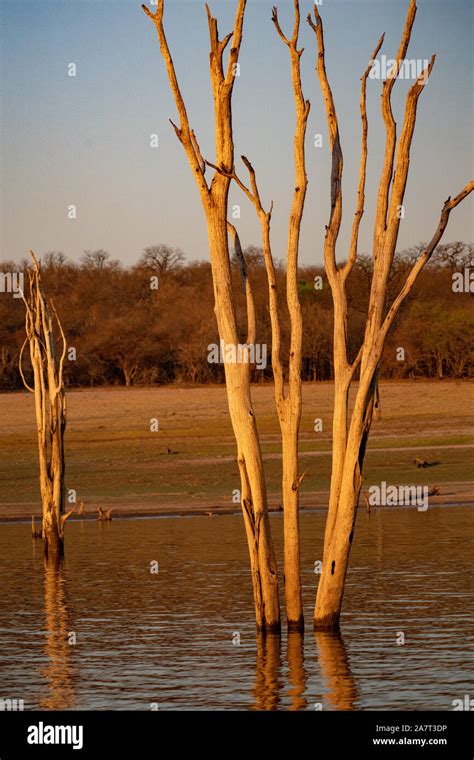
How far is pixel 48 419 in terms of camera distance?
20328 millimetres

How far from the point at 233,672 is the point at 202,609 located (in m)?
3.47

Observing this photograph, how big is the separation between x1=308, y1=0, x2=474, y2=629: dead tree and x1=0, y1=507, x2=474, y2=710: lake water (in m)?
1.02

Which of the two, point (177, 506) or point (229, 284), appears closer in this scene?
point (229, 284)

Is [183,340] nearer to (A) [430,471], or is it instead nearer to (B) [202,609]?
(A) [430,471]

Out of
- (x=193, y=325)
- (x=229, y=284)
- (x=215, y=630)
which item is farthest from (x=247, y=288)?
(x=193, y=325)

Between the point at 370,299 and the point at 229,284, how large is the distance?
1.27 meters

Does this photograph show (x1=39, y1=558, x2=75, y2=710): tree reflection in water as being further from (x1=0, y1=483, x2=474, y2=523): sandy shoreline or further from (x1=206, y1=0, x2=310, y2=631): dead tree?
(x1=0, y1=483, x2=474, y2=523): sandy shoreline

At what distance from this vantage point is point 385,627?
48.5 feet

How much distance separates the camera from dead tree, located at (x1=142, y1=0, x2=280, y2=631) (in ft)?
42.5

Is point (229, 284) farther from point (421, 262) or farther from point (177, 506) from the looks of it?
point (177, 506)

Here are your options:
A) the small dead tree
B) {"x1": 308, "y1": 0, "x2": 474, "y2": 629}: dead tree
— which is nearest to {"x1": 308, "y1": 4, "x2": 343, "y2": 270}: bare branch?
{"x1": 308, "y1": 0, "x2": 474, "y2": 629}: dead tree

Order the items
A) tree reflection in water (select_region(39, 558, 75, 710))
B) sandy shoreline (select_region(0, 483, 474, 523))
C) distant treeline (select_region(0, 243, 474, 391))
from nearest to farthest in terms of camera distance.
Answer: tree reflection in water (select_region(39, 558, 75, 710))
sandy shoreline (select_region(0, 483, 474, 523))
distant treeline (select_region(0, 243, 474, 391))
